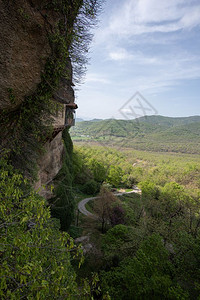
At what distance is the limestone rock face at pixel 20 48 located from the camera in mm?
3953

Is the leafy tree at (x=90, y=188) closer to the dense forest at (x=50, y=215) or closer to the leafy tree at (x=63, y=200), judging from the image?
the leafy tree at (x=63, y=200)

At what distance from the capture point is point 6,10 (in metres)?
3.92

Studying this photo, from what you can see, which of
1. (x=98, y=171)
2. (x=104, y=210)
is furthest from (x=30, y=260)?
(x=98, y=171)

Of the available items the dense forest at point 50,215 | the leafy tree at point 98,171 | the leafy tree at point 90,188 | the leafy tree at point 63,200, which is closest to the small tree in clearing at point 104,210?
the dense forest at point 50,215

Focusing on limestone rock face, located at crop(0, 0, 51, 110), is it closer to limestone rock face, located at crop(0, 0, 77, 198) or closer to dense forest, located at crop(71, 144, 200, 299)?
limestone rock face, located at crop(0, 0, 77, 198)

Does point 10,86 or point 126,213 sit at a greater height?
point 10,86

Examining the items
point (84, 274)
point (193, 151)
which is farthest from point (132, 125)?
point (84, 274)

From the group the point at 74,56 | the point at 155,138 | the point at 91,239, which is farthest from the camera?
the point at 155,138

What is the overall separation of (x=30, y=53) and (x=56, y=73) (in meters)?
1.10

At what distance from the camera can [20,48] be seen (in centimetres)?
427

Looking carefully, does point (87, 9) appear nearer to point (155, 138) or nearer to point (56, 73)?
point (56, 73)

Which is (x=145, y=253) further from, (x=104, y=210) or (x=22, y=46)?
(x=104, y=210)

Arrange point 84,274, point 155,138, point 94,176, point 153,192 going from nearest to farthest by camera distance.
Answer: point 84,274
point 153,192
point 94,176
point 155,138

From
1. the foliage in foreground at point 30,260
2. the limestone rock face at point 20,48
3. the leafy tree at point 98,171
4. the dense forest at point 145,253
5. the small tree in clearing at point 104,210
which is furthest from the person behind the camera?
the leafy tree at point 98,171
